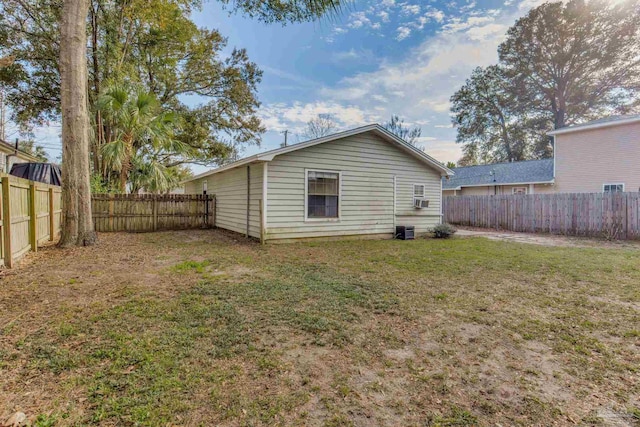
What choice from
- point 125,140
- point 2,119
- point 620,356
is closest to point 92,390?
point 620,356

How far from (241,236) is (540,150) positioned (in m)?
30.5

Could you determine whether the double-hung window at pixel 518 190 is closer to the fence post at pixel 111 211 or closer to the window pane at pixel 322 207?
the window pane at pixel 322 207

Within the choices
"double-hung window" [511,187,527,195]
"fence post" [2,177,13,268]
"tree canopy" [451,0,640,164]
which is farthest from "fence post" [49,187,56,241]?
"tree canopy" [451,0,640,164]

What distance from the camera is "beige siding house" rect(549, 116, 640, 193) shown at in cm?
1288

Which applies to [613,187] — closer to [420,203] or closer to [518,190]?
[518,190]

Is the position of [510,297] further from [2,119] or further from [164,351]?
[2,119]

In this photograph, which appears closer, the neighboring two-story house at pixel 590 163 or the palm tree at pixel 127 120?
the palm tree at pixel 127 120

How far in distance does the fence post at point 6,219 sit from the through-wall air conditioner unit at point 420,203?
9876 mm

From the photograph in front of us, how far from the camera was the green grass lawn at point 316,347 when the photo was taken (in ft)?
6.07

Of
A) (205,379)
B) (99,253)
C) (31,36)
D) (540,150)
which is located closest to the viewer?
(205,379)

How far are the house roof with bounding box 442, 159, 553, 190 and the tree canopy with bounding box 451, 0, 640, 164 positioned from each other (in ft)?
34.7

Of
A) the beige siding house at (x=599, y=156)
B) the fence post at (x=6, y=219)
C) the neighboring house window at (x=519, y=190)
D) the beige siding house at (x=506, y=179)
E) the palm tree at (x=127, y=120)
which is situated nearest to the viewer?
the fence post at (x=6, y=219)

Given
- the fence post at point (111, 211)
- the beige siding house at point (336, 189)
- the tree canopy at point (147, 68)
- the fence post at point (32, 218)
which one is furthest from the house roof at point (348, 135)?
the tree canopy at point (147, 68)

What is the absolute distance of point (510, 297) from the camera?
402cm
